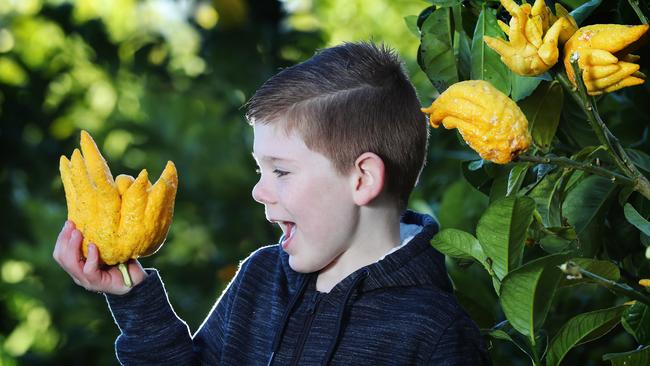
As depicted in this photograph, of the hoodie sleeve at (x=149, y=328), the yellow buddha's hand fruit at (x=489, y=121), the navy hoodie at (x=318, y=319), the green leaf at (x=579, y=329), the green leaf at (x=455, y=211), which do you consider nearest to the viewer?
the yellow buddha's hand fruit at (x=489, y=121)

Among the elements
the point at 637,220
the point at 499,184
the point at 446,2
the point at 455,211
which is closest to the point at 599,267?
the point at 637,220

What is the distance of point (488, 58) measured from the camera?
131cm

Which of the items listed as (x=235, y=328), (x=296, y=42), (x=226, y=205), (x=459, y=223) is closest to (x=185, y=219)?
(x=226, y=205)

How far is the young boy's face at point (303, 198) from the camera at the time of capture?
146 cm

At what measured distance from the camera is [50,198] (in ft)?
11.8

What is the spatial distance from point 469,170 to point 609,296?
0.58 metres

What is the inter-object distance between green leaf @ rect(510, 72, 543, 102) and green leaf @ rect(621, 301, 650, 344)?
268 millimetres

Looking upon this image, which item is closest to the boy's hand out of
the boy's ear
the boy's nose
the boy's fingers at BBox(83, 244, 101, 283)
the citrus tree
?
the boy's fingers at BBox(83, 244, 101, 283)

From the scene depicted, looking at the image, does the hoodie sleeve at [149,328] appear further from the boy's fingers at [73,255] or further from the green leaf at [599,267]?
the green leaf at [599,267]

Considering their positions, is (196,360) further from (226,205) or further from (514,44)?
(226,205)

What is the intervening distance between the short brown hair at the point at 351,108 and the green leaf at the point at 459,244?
0.24 meters

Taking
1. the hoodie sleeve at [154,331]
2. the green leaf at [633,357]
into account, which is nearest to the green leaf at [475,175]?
the green leaf at [633,357]

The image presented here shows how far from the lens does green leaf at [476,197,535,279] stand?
3.80ft

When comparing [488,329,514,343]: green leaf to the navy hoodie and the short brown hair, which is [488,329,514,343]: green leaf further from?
the short brown hair
